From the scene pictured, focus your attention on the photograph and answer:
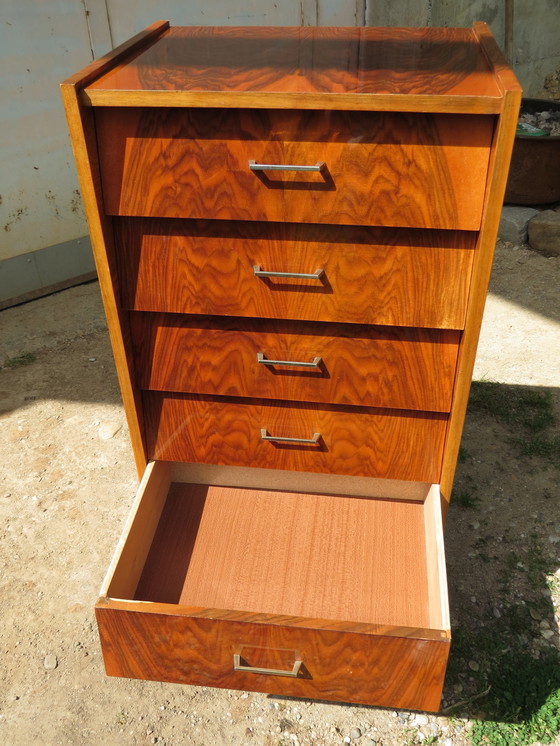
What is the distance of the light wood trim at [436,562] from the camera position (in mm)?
1339

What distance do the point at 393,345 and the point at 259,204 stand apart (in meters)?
0.41

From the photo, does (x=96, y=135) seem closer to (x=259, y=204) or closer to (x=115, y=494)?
(x=259, y=204)

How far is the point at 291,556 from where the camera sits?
1642mm

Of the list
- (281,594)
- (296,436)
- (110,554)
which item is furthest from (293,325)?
(110,554)

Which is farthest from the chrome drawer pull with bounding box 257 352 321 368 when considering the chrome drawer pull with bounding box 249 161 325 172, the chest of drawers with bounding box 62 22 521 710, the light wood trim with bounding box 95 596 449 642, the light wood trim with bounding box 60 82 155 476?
the light wood trim with bounding box 95 596 449 642

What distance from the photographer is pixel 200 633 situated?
4.14 ft

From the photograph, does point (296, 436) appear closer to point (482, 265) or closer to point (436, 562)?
point (436, 562)

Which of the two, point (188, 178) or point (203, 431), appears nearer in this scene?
point (188, 178)

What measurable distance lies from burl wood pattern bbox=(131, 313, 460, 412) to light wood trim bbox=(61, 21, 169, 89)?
0.48 meters

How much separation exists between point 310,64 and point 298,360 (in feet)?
1.99

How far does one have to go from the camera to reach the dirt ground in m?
1.53

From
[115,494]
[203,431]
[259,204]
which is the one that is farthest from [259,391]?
[115,494]

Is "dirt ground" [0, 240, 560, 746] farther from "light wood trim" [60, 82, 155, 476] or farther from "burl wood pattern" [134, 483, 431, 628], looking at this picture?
"light wood trim" [60, 82, 155, 476]

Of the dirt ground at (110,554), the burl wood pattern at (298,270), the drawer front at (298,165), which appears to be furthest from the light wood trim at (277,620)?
the drawer front at (298,165)
